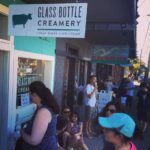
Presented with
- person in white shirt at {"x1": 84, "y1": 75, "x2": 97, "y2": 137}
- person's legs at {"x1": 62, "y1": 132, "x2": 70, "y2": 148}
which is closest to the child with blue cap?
person's legs at {"x1": 62, "y1": 132, "x2": 70, "y2": 148}

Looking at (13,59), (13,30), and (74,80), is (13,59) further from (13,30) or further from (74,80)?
(74,80)

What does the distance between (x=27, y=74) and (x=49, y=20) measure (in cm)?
258

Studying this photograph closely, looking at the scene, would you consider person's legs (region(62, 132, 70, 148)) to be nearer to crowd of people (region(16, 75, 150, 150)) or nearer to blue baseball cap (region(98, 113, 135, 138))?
crowd of people (region(16, 75, 150, 150))

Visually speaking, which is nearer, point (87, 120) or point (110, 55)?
point (87, 120)

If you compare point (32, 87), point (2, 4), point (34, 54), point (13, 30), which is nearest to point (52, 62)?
point (34, 54)

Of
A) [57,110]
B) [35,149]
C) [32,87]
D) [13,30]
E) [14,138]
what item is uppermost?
[13,30]

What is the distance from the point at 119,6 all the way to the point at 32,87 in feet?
10.8

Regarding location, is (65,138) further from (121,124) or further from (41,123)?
(121,124)

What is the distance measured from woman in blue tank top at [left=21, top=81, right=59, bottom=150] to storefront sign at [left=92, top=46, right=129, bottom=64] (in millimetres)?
7489

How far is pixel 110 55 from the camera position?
11.3 m

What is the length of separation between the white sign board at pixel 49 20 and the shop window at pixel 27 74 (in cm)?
176

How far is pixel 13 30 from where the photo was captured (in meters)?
4.45

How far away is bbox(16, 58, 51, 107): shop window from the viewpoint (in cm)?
619

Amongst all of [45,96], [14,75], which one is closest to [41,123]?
[45,96]
